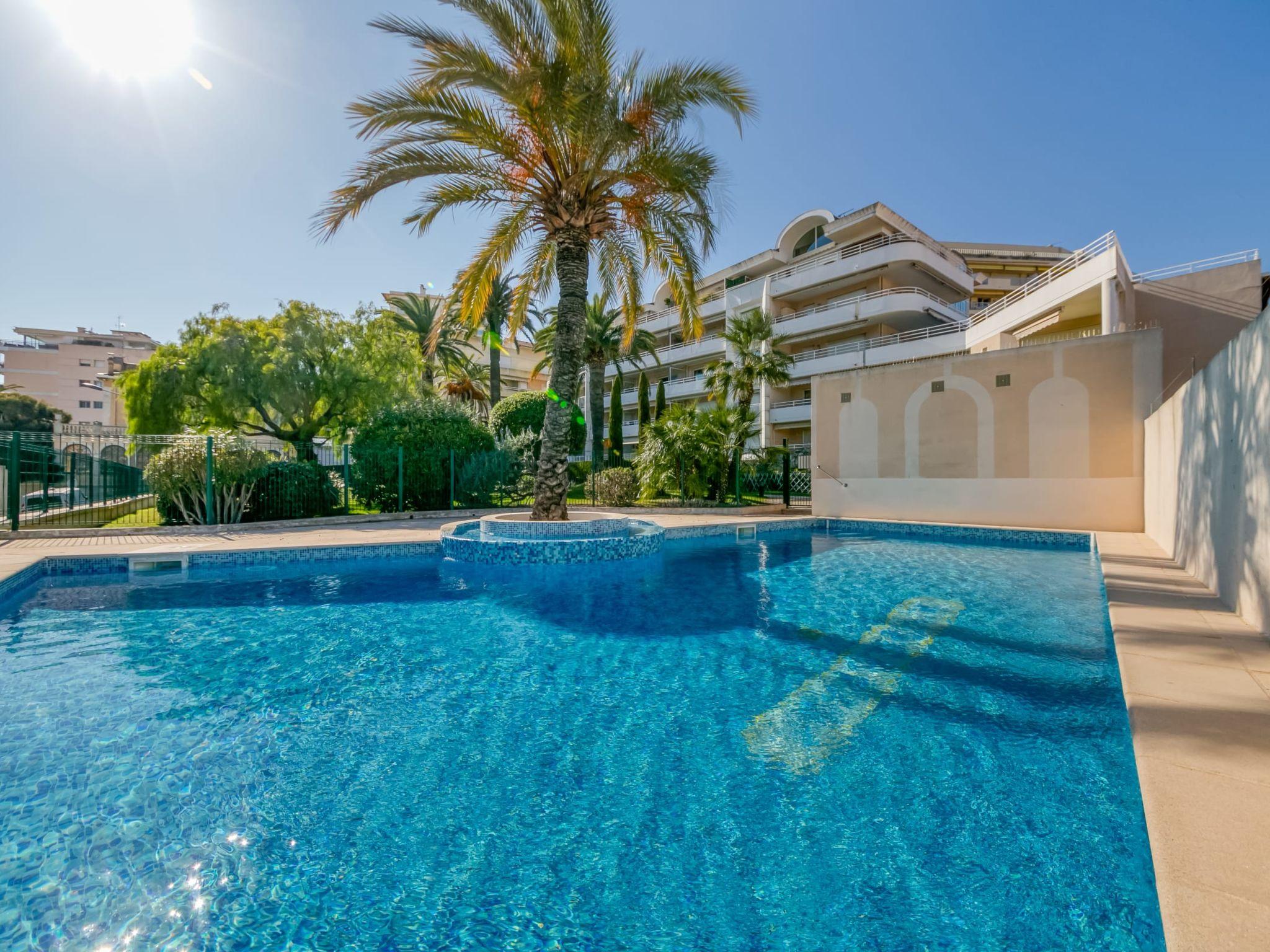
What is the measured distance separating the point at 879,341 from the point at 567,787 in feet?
94.5

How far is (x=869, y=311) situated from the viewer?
89.2ft

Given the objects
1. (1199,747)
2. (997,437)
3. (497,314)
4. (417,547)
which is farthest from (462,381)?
(1199,747)

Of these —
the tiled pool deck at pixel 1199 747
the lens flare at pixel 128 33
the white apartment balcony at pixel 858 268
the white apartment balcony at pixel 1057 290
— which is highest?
the white apartment balcony at pixel 858 268

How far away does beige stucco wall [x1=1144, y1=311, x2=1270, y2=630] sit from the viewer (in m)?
4.32

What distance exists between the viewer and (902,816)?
2621 millimetres

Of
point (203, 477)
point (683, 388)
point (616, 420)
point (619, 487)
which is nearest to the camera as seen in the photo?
point (203, 477)

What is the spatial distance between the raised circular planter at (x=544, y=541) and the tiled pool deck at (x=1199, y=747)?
5.39 meters

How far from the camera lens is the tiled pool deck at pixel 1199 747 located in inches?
58.6

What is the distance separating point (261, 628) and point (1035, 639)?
7.39 m

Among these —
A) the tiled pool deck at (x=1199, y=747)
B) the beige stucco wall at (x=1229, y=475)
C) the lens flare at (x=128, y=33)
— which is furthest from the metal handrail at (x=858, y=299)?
the lens flare at (x=128, y=33)

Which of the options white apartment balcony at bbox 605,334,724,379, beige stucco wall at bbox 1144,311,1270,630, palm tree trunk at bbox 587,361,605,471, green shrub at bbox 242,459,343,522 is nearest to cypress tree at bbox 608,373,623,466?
white apartment balcony at bbox 605,334,724,379

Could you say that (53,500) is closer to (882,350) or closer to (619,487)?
(619,487)

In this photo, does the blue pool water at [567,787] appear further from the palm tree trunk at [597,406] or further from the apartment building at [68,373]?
the apartment building at [68,373]

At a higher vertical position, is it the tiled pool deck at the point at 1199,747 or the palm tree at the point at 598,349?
the palm tree at the point at 598,349
